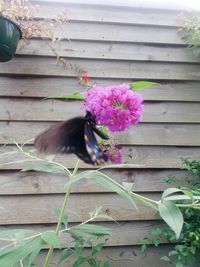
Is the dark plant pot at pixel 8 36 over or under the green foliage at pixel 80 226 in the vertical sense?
over

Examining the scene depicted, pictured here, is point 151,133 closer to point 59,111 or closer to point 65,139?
point 59,111

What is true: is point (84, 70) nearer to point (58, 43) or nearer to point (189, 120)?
point (58, 43)

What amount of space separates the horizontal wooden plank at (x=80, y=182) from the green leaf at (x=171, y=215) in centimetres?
86

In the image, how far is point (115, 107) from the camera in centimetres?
85

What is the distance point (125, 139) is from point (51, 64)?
50cm

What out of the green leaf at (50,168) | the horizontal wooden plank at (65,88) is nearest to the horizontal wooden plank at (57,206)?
the horizontal wooden plank at (65,88)

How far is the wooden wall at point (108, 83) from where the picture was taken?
5.49ft

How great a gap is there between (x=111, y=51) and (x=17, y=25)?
1.63 ft

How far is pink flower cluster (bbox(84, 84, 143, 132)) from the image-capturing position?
84 centimetres

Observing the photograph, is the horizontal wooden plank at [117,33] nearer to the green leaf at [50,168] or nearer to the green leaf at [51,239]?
the green leaf at [50,168]

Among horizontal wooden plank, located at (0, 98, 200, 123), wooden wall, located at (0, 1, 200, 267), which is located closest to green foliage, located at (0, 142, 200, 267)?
wooden wall, located at (0, 1, 200, 267)

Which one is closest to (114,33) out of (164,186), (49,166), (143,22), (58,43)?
(143,22)

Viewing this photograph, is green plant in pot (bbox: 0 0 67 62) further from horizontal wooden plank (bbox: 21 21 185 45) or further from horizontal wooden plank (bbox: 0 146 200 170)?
horizontal wooden plank (bbox: 0 146 200 170)

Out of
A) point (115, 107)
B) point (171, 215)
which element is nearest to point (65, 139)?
point (115, 107)
